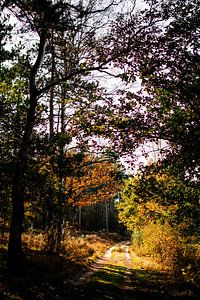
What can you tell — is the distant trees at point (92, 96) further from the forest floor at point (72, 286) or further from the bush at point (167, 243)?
the bush at point (167, 243)

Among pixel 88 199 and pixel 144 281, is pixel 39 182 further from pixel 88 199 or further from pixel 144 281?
pixel 88 199

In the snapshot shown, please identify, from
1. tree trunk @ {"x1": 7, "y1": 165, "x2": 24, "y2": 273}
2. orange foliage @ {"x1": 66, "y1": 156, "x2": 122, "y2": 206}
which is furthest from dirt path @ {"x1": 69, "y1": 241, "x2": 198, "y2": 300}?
orange foliage @ {"x1": 66, "y1": 156, "x2": 122, "y2": 206}

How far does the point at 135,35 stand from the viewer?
9914mm

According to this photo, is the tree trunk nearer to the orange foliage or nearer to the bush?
the orange foliage

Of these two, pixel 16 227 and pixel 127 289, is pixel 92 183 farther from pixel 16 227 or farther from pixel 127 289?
pixel 16 227

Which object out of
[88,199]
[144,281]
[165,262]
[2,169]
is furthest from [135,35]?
[165,262]

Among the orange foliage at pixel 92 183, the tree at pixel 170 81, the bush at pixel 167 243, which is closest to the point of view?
the tree at pixel 170 81

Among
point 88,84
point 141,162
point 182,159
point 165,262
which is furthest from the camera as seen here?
point 165,262

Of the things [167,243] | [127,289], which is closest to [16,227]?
[127,289]

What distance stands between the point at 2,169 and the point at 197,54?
7.38 metres

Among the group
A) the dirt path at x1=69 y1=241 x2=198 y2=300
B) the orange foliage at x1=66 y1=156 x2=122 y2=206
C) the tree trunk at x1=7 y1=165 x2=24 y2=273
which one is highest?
the orange foliage at x1=66 y1=156 x2=122 y2=206

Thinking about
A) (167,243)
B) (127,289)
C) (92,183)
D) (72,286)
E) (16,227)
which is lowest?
(127,289)

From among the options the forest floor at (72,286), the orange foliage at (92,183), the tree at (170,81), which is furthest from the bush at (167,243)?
the tree at (170,81)

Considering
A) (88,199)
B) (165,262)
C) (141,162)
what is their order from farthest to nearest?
(88,199) < (165,262) < (141,162)
